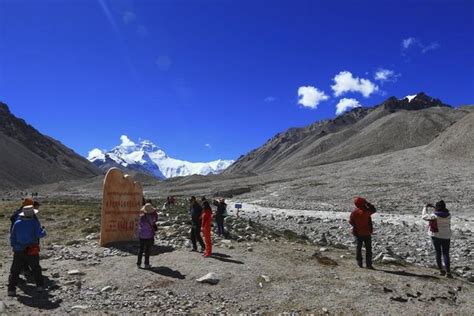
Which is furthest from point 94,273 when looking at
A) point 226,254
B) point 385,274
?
point 385,274

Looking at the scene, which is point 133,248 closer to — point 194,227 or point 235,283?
point 194,227

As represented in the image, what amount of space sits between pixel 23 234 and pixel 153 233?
14.1ft

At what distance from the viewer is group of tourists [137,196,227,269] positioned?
15.9m

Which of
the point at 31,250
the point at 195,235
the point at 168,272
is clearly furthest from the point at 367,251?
the point at 31,250

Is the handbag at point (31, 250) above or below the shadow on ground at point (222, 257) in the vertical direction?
above

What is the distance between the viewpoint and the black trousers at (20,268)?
503 inches

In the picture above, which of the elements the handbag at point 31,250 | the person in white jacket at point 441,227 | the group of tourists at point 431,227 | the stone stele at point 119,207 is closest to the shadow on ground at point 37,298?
the handbag at point 31,250

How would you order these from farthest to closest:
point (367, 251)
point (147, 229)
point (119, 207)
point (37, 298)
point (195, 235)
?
point (119, 207) < point (195, 235) < point (147, 229) < point (367, 251) < point (37, 298)

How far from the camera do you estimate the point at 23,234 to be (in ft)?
43.2

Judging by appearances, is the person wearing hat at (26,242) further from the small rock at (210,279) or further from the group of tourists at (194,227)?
the small rock at (210,279)

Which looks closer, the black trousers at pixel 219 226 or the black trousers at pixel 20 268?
the black trousers at pixel 20 268

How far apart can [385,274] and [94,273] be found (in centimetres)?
888

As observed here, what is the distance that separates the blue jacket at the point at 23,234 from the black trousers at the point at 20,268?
207 millimetres

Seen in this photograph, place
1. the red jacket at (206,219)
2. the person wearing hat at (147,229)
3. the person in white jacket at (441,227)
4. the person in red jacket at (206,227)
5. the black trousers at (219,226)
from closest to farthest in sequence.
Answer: the person in white jacket at (441,227), the person wearing hat at (147,229), the person in red jacket at (206,227), the red jacket at (206,219), the black trousers at (219,226)
